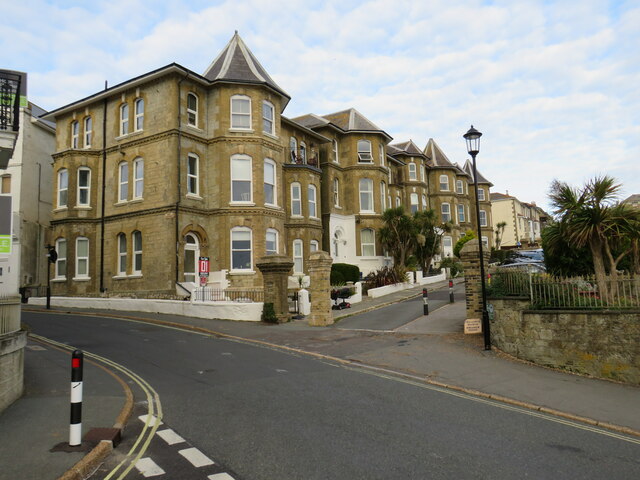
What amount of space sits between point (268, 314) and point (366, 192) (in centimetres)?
1964

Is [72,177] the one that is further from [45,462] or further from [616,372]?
[616,372]

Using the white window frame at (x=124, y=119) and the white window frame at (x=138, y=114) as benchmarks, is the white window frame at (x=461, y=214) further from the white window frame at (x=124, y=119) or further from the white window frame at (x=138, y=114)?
the white window frame at (x=124, y=119)

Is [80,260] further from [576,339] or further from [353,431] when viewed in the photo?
[576,339]

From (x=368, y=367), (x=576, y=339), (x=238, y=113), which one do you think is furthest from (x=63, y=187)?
(x=576, y=339)

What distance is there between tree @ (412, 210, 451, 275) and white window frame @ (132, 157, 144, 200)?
59.6 feet

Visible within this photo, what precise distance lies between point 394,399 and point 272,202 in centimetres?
1834

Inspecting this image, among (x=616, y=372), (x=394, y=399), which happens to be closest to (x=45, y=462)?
(x=394, y=399)

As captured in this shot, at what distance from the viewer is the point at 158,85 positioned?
23.2 meters

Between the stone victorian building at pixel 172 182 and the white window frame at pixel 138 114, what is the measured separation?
10 cm

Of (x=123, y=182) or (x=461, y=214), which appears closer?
(x=123, y=182)

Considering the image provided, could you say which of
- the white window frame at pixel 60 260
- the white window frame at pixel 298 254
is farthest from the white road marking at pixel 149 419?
the white window frame at pixel 60 260

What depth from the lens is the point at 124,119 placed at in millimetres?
24875

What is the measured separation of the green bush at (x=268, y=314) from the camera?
17.7 metres

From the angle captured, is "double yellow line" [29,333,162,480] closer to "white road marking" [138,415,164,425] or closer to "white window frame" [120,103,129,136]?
"white road marking" [138,415,164,425]
